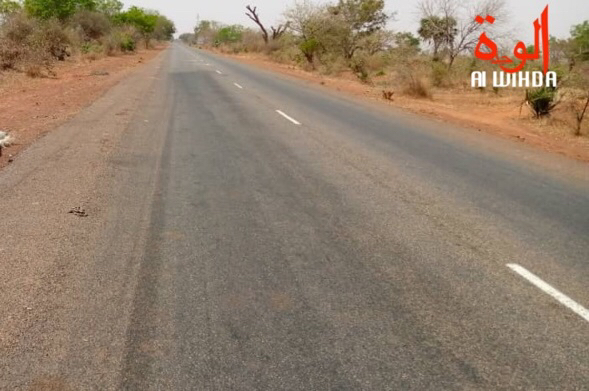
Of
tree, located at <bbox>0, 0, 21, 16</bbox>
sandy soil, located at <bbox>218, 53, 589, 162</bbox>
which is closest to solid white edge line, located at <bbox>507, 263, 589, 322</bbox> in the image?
sandy soil, located at <bbox>218, 53, 589, 162</bbox>

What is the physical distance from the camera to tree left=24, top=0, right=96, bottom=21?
1679 inches

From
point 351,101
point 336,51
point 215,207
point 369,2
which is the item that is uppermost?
point 369,2

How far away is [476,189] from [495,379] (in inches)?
175

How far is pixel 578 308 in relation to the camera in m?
3.77

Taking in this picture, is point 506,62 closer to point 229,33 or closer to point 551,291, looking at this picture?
point 551,291

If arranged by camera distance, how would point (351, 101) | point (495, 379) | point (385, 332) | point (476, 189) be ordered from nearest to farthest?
point (495, 379) → point (385, 332) → point (476, 189) → point (351, 101)

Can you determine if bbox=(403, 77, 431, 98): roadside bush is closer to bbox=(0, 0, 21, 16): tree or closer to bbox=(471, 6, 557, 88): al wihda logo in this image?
bbox=(471, 6, 557, 88): al wihda logo

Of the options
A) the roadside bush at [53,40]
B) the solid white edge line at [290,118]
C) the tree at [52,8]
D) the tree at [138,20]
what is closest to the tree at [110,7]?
the tree at [138,20]

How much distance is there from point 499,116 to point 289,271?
14.2m

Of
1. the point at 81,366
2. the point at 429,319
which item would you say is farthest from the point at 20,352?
the point at 429,319

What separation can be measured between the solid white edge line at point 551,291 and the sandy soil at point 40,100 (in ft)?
24.3

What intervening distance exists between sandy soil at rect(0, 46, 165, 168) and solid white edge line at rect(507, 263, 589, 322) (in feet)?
24.3

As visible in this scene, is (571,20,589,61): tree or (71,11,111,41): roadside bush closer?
(571,20,589,61): tree

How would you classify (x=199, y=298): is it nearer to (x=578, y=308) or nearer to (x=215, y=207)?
(x=215, y=207)
